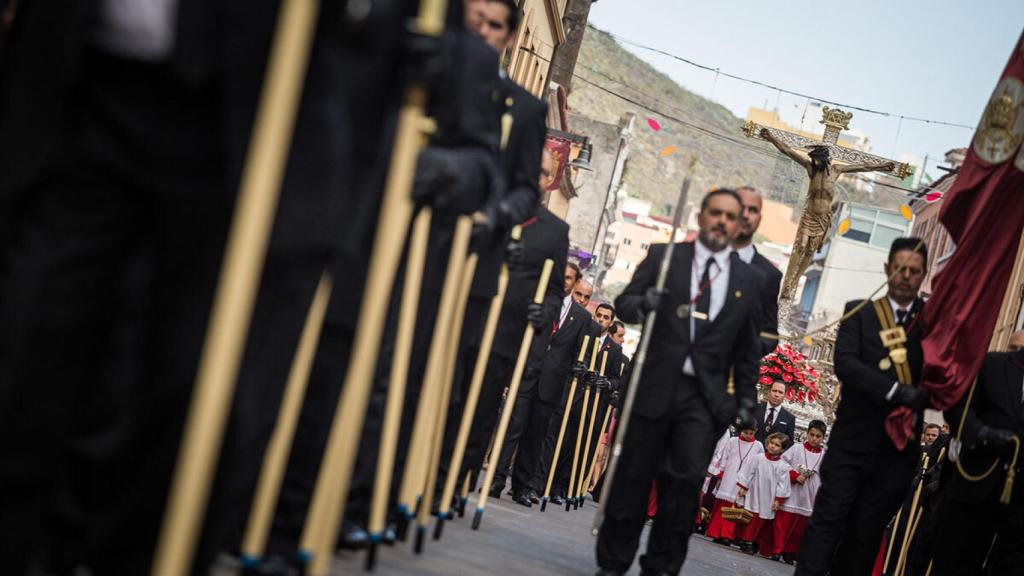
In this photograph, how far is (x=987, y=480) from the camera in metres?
9.66

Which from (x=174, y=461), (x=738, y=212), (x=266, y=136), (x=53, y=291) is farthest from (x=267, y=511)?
(x=738, y=212)

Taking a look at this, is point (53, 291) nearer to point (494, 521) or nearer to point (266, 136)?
point (266, 136)

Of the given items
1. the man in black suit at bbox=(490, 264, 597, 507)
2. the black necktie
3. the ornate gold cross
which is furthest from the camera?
the ornate gold cross

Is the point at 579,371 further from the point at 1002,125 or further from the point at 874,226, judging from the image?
the point at 874,226

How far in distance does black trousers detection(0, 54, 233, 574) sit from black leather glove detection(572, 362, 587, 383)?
11.1 m

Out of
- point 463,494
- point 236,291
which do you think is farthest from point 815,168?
point 236,291

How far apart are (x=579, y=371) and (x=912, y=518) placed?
363 centimetres

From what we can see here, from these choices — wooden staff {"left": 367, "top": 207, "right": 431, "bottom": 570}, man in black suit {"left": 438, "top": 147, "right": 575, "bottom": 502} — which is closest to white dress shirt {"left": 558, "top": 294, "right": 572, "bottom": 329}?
man in black suit {"left": 438, "top": 147, "right": 575, "bottom": 502}

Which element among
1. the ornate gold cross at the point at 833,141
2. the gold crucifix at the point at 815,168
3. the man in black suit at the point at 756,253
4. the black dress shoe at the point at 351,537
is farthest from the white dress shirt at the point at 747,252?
the gold crucifix at the point at 815,168

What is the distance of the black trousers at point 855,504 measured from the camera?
9.25 meters

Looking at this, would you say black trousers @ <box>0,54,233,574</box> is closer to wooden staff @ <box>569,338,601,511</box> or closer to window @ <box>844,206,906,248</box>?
wooden staff @ <box>569,338,601,511</box>

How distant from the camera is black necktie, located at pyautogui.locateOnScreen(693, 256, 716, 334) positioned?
8609mm

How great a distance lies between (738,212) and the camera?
28.2ft

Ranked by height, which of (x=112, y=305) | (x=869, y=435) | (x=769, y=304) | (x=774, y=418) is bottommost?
(x=774, y=418)
